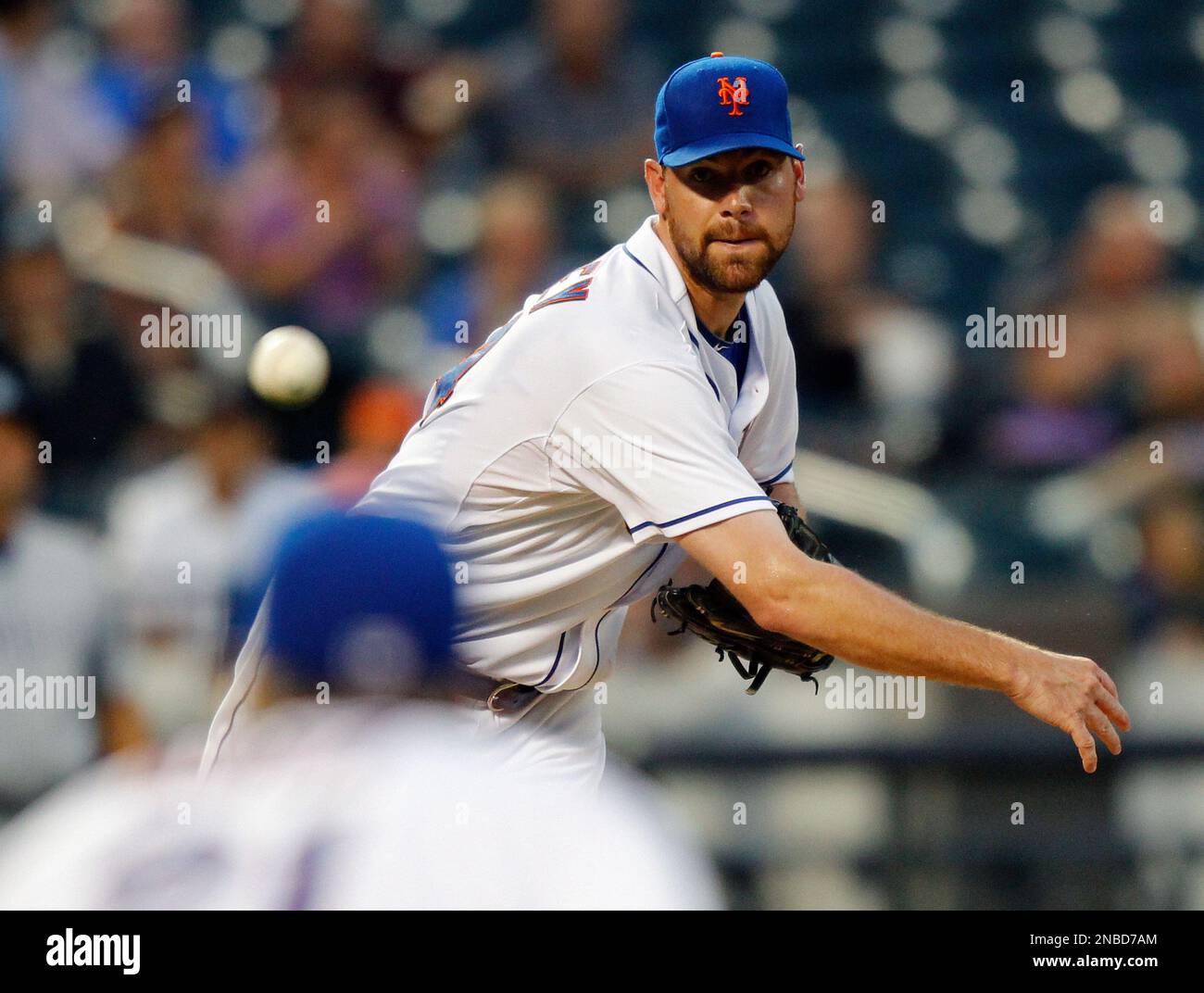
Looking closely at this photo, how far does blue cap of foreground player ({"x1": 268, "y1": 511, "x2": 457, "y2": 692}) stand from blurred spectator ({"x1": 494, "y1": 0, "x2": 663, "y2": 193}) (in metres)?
3.88

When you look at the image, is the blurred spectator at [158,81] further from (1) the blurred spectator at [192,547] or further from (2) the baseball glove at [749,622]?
(2) the baseball glove at [749,622]

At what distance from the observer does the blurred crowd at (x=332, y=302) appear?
4.25m

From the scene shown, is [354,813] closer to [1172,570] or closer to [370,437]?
[370,437]

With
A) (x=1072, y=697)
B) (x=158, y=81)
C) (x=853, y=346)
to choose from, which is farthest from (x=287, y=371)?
(x=1072, y=697)

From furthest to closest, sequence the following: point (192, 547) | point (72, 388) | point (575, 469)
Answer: point (72, 388) < point (192, 547) < point (575, 469)

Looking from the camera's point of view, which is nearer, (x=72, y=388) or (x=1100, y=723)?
(x=1100, y=723)

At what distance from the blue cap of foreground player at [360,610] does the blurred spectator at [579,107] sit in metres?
3.88

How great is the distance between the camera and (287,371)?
459 centimetres

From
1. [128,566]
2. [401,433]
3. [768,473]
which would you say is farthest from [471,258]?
[768,473]

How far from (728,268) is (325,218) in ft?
8.54

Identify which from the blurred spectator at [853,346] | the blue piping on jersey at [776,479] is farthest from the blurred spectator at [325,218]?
the blue piping on jersey at [776,479]

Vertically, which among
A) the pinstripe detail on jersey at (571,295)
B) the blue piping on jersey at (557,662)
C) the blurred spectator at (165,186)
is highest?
the blurred spectator at (165,186)

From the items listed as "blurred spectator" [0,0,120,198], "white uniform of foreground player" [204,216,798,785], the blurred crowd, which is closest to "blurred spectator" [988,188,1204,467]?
the blurred crowd

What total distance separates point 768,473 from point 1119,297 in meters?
2.13
